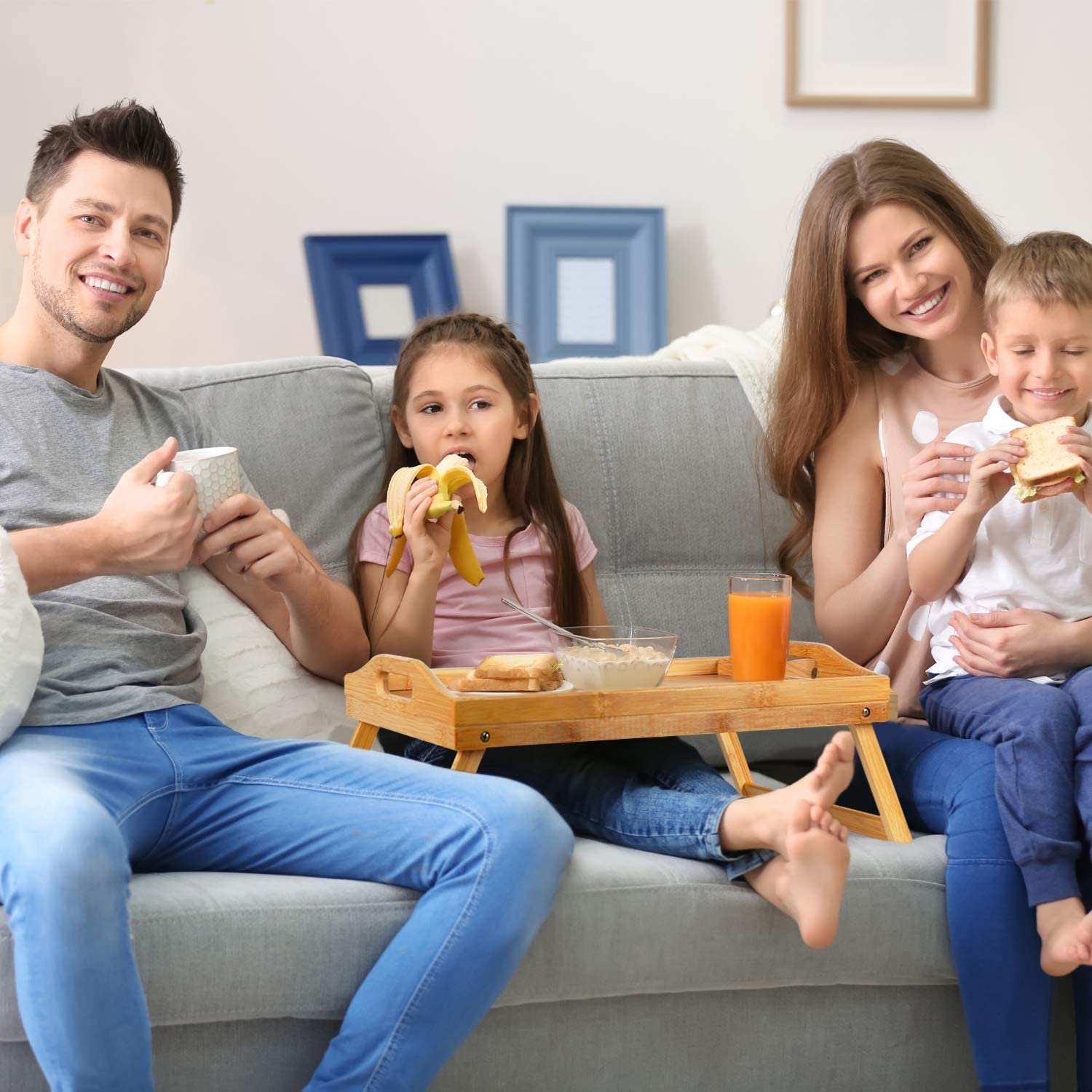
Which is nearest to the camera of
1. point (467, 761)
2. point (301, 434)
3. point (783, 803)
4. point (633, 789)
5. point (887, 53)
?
point (783, 803)

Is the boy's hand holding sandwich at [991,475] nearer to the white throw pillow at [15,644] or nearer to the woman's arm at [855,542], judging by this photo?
the woman's arm at [855,542]

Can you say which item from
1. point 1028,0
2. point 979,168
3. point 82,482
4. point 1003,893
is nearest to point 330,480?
point 82,482

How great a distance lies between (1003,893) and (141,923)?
0.96 metres

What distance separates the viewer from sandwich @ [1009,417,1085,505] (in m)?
1.60

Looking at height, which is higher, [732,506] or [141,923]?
[732,506]

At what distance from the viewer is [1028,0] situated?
342 centimetres

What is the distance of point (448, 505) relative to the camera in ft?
5.57

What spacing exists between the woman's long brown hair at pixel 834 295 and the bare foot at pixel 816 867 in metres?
0.78

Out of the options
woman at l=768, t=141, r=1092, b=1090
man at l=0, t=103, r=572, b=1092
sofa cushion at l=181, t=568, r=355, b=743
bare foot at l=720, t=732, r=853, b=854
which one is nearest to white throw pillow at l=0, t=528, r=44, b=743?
man at l=0, t=103, r=572, b=1092

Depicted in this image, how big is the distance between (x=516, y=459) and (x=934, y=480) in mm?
637

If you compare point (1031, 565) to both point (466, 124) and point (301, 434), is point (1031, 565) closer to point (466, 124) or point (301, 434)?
point (301, 434)

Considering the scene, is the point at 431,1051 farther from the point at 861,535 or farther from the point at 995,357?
the point at 995,357

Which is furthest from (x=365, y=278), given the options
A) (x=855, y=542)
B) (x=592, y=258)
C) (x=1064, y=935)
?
(x=1064, y=935)

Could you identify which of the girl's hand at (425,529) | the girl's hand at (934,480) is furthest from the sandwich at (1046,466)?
the girl's hand at (425,529)
